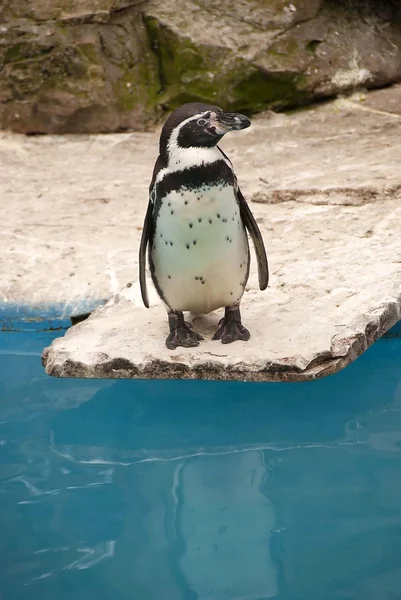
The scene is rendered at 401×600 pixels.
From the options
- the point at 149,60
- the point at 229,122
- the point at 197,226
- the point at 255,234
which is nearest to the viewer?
the point at 229,122

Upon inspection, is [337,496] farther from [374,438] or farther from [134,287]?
[134,287]

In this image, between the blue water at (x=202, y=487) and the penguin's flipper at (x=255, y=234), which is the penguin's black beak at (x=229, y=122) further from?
the blue water at (x=202, y=487)

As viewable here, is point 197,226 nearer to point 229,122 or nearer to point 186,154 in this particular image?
point 186,154

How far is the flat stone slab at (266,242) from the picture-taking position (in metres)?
3.00

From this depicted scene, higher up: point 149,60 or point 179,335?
point 179,335

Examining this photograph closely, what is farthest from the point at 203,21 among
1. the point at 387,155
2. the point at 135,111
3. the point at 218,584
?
the point at 218,584

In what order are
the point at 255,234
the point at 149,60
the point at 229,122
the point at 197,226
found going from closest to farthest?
the point at 229,122 → the point at 197,226 → the point at 255,234 → the point at 149,60

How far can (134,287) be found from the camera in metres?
3.70

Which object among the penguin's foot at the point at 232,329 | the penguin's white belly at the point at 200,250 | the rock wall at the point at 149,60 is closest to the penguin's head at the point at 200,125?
the penguin's white belly at the point at 200,250

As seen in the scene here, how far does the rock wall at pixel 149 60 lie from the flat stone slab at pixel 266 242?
0.16 meters

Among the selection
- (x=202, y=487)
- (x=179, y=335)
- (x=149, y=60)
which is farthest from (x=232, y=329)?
(x=149, y=60)

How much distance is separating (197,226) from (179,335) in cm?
41

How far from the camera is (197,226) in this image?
285cm

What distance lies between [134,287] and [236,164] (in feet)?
5.11
